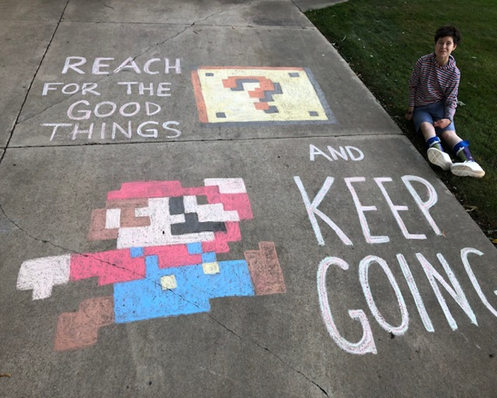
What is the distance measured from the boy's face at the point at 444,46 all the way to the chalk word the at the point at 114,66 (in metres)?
2.77

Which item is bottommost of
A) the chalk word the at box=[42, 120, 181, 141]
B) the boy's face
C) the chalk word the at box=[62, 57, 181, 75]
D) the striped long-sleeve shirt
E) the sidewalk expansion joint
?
the sidewalk expansion joint

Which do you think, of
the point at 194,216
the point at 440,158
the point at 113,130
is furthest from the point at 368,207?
the point at 113,130

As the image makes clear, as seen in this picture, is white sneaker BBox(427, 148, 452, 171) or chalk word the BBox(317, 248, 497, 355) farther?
white sneaker BBox(427, 148, 452, 171)

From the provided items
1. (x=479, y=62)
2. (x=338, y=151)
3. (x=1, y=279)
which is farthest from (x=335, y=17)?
(x=1, y=279)

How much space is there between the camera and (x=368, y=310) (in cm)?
254

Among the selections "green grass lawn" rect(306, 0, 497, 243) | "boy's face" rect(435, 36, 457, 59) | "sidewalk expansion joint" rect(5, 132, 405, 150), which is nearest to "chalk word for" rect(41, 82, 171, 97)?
"sidewalk expansion joint" rect(5, 132, 405, 150)

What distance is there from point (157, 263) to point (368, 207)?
5.72 ft

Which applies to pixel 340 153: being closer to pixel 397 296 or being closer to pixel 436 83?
pixel 436 83

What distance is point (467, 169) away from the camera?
11.8 ft

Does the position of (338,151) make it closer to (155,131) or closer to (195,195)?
(195,195)

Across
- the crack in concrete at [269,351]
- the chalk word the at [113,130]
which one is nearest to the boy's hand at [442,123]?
the chalk word the at [113,130]

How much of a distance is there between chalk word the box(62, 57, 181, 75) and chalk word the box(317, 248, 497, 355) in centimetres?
311

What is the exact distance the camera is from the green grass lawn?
12.1ft

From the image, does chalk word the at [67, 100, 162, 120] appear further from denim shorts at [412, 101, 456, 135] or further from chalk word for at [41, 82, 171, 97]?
denim shorts at [412, 101, 456, 135]
